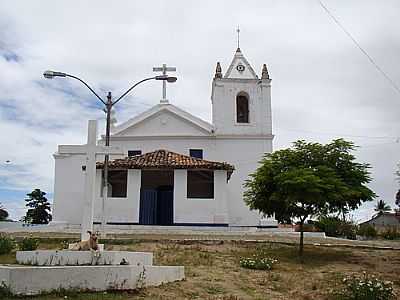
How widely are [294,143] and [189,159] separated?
11409 mm

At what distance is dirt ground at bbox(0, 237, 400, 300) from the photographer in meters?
10.9

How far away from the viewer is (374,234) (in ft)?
105

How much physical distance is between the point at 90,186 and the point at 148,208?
1495 centimetres

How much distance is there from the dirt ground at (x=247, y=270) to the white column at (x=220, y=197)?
7604 mm

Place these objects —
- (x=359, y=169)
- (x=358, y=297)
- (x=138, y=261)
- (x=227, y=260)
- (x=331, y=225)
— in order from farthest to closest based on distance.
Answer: (x=331, y=225), (x=359, y=169), (x=227, y=260), (x=138, y=261), (x=358, y=297)

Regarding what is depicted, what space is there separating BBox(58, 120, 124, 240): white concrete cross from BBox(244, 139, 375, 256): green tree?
5.91 meters

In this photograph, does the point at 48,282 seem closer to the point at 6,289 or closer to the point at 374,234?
the point at 6,289

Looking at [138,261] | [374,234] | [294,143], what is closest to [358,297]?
[138,261]

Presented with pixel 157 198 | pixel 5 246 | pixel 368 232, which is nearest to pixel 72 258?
pixel 5 246

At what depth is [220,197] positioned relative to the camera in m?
27.9

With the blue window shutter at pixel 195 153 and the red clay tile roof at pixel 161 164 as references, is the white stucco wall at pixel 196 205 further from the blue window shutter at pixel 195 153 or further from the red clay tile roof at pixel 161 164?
the blue window shutter at pixel 195 153

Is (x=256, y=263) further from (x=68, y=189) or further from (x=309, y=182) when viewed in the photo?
(x=68, y=189)

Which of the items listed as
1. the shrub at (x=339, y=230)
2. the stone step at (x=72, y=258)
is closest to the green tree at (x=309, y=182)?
the stone step at (x=72, y=258)

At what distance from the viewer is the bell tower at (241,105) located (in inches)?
1391
